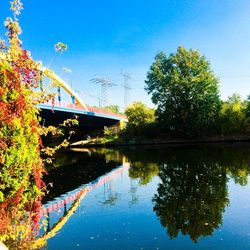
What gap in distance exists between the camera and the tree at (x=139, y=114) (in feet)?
237

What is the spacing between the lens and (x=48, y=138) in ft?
305

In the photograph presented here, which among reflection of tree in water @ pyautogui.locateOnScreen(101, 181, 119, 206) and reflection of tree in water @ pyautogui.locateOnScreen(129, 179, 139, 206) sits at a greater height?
reflection of tree in water @ pyautogui.locateOnScreen(129, 179, 139, 206)

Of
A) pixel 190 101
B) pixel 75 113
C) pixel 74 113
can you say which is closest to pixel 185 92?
pixel 190 101

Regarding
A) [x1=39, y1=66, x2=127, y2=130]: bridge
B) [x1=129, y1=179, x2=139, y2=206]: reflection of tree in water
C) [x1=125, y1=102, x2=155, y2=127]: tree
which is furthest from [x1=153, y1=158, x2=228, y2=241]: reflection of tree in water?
[x1=125, y1=102, x2=155, y2=127]: tree

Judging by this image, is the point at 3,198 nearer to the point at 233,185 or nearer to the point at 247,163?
the point at 233,185

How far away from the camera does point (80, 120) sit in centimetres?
6900

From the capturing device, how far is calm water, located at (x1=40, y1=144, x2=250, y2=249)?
412 inches

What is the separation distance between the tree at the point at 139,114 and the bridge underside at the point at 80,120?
688 centimetres

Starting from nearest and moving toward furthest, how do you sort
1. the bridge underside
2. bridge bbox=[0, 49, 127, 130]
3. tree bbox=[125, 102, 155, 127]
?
bridge bbox=[0, 49, 127, 130], the bridge underside, tree bbox=[125, 102, 155, 127]

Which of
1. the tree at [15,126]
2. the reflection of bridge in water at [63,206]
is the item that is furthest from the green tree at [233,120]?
the tree at [15,126]

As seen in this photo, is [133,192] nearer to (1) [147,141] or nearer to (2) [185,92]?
(2) [185,92]

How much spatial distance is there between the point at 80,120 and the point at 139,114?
14.6 m

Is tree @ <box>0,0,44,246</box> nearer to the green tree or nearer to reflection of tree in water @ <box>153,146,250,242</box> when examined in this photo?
reflection of tree in water @ <box>153,146,250,242</box>

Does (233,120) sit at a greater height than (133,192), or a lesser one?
greater
